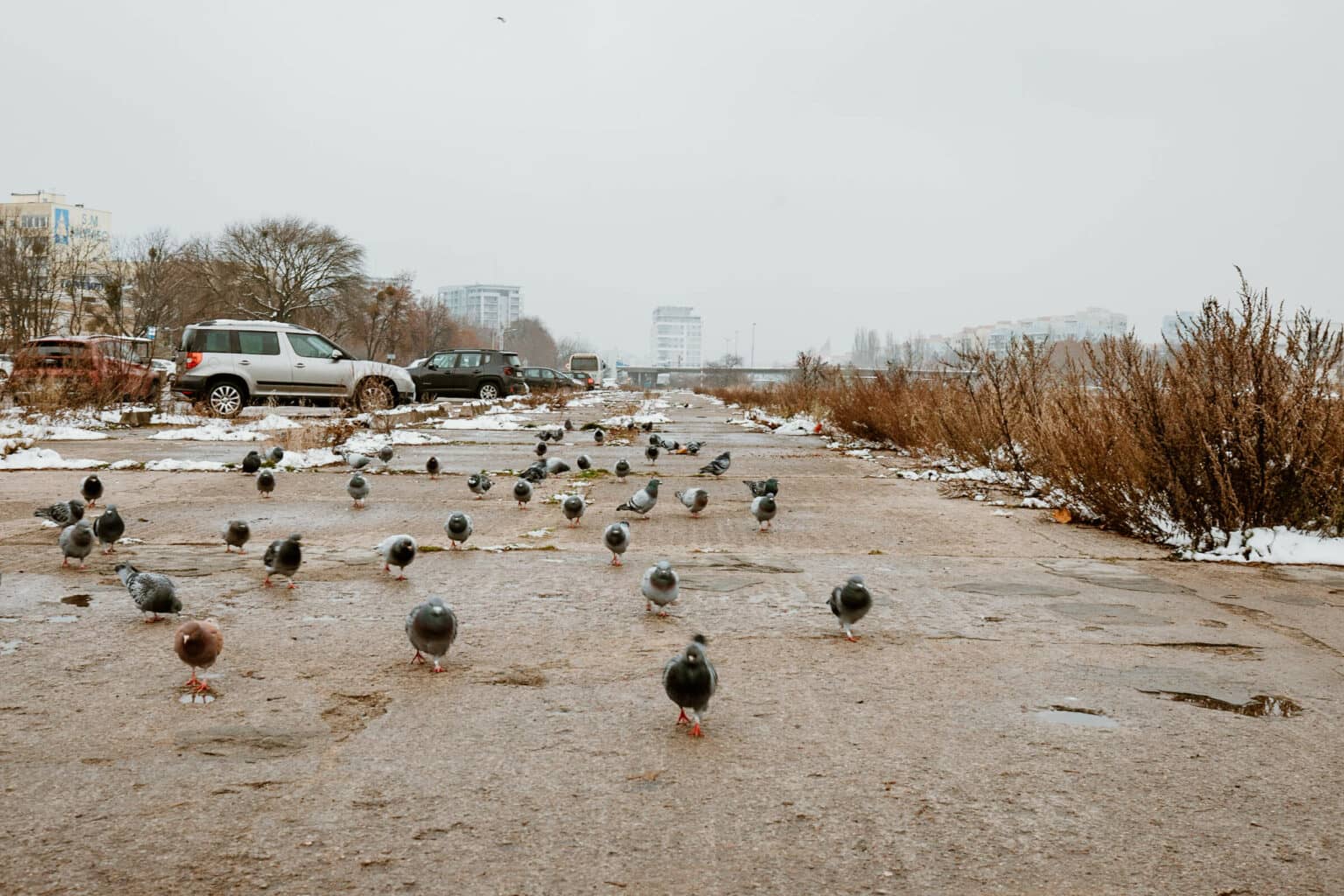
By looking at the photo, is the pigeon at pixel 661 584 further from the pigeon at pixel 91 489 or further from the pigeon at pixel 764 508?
the pigeon at pixel 91 489

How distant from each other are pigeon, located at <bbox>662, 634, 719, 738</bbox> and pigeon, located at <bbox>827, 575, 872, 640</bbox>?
4.09ft

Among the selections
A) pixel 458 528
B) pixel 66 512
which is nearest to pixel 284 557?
pixel 458 528

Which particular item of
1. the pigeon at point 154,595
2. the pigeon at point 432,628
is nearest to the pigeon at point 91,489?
the pigeon at point 154,595

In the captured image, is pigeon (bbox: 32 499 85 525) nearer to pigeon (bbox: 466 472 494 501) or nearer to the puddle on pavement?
pigeon (bbox: 466 472 494 501)

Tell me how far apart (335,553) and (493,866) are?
429 centimetres

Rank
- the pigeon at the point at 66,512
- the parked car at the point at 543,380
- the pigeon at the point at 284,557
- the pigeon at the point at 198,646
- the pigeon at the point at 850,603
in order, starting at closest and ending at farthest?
the pigeon at the point at 198,646 → the pigeon at the point at 850,603 → the pigeon at the point at 284,557 → the pigeon at the point at 66,512 → the parked car at the point at 543,380

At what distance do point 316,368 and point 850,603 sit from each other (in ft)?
60.6

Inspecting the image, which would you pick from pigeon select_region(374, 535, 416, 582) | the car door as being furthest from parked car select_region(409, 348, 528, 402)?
pigeon select_region(374, 535, 416, 582)

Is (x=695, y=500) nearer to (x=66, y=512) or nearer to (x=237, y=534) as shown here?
(x=237, y=534)

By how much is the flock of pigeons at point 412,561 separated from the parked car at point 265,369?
10.9 meters

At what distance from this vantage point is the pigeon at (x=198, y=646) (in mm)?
3430

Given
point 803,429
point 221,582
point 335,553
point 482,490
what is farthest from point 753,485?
point 803,429

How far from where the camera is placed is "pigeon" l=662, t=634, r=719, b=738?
122 inches

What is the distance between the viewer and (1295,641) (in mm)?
4395
